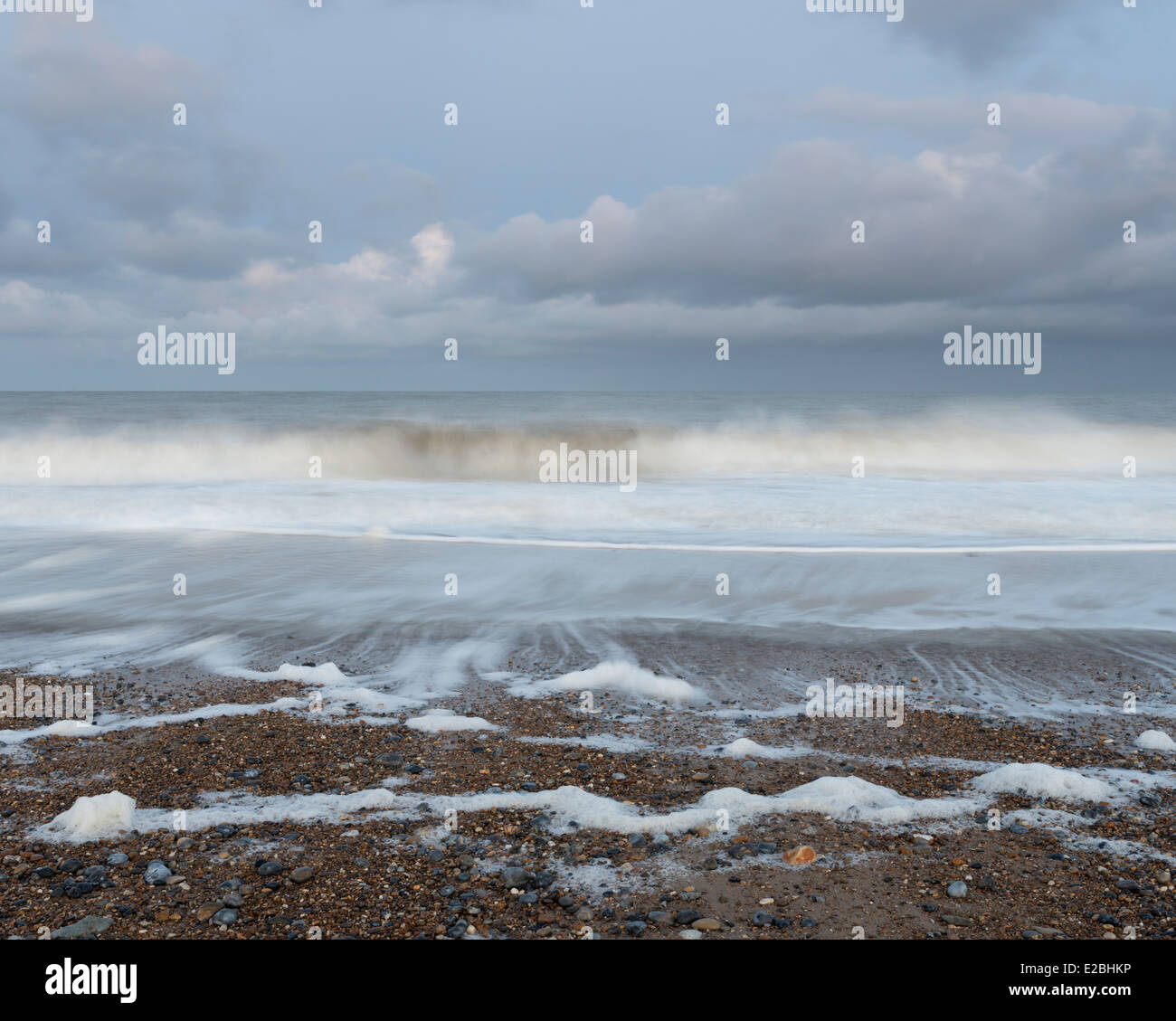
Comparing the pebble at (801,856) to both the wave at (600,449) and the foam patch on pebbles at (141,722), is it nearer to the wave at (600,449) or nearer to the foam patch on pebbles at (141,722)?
the foam patch on pebbles at (141,722)

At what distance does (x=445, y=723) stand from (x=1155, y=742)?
3.78m

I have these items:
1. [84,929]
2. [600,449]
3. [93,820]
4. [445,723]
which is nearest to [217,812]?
Result: [93,820]

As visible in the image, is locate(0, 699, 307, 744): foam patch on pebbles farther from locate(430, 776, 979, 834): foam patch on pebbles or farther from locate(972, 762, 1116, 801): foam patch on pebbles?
locate(972, 762, 1116, 801): foam patch on pebbles

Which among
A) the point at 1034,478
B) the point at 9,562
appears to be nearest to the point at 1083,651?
the point at 9,562

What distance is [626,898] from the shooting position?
2951 mm

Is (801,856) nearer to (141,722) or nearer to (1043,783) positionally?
(1043,783)

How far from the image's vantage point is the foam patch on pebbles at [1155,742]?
4.32 meters

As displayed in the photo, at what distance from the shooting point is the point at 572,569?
947 centimetres

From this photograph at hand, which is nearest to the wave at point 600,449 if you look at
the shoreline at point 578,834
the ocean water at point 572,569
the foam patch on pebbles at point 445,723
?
the ocean water at point 572,569

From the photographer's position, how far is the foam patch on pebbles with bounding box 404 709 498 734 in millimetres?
4652

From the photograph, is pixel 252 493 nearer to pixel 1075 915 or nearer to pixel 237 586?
pixel 237 586

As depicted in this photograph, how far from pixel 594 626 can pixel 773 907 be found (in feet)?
13.7

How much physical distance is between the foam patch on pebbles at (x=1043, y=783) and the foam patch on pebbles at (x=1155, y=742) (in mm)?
646

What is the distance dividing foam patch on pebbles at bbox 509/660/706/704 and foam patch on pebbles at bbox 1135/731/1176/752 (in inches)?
91.8
